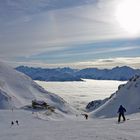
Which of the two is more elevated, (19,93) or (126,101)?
(19,93)

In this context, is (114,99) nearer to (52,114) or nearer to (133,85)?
(133,85)

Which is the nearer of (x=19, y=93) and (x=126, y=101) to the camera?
(x=126, y=101)

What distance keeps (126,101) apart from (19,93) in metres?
28.0

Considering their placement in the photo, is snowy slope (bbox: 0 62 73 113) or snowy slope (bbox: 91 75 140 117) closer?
snowy slope (bbox: 91 75 140 117)

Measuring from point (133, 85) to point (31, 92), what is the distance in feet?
90.2

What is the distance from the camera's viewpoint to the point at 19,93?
294 feet

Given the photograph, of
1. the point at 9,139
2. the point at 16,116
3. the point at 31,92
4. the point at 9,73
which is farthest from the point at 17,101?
the point at 9,139

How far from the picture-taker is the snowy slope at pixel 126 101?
7364 centimetres

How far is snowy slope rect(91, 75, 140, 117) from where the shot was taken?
73644 millimetres

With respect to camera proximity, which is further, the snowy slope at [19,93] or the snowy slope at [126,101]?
the snowy slope at [19,93]

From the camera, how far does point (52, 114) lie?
67188 millimetres

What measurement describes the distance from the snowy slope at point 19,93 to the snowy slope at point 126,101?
10.2 metres

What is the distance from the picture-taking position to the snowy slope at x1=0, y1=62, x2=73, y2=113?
79688 millimetres

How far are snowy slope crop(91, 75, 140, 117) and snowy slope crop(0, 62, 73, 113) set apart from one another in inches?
402
